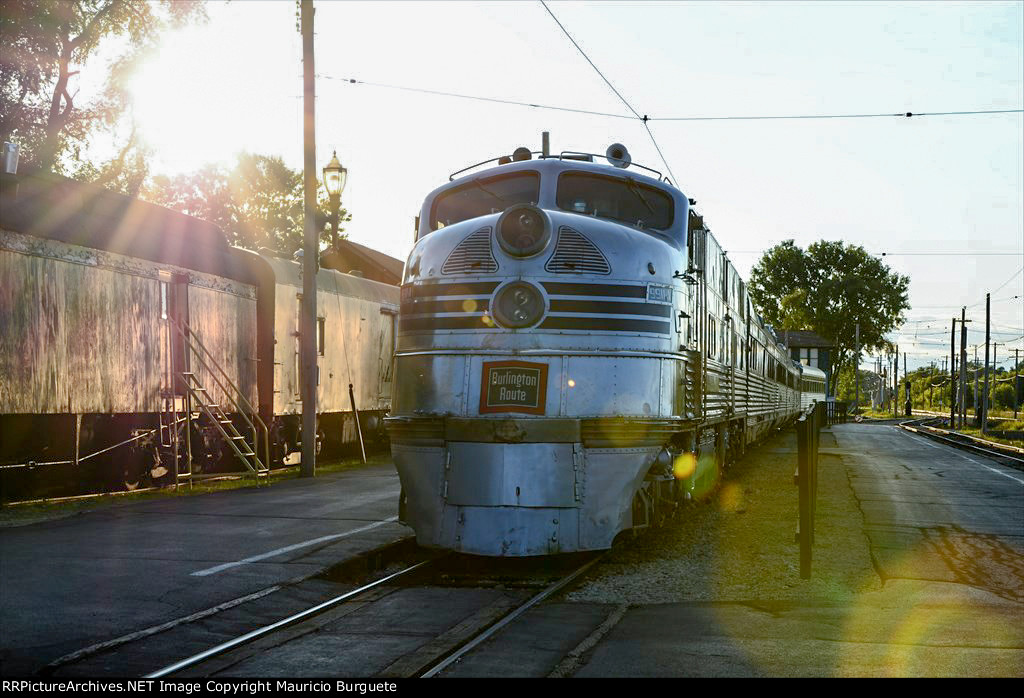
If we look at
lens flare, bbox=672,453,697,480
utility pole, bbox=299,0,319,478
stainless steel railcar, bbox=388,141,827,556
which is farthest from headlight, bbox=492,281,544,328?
utility pole, bbox=299,0,319,478

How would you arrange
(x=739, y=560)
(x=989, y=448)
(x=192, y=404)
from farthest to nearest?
(x=989, y=448), (x=192, y=404), (x=739, y=560)

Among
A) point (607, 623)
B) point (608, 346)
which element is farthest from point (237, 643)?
point (608, 346)

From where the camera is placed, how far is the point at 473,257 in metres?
8.43

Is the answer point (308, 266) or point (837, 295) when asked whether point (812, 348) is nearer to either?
point (837, 295)

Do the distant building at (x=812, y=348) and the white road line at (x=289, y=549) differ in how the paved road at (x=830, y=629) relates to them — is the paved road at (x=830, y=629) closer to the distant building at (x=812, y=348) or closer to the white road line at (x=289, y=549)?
the white road line at (x=289, y=549)

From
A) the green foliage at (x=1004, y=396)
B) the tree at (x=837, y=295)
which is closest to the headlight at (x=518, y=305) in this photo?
the tree at (x=837, y=295)

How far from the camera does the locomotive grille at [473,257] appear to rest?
8.33 metres

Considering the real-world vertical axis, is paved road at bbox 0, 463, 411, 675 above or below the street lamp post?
below

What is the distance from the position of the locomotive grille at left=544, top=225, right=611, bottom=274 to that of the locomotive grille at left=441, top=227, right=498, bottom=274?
50cm

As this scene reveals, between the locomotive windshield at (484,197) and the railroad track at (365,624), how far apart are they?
3.30 meters

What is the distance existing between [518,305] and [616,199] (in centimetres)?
197

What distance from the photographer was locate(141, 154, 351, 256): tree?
200 ft

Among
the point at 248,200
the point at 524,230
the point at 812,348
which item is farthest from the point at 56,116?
the point at 812,348

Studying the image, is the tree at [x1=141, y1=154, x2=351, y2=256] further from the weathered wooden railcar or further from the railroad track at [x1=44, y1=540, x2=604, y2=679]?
the railroad track at [x1=44, y1=540, x2=604, y2=679]
